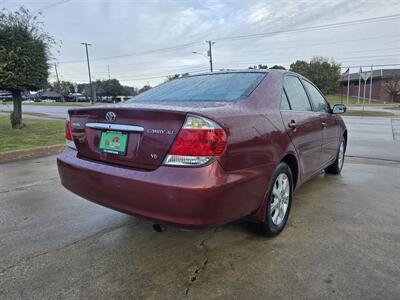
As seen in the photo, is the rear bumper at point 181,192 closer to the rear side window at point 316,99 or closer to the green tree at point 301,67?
the rear side window at point 316,99

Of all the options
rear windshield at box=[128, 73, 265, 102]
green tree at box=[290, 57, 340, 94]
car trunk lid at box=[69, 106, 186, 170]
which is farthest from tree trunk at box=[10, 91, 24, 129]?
green tree at box=[290, 57, 340, 94]

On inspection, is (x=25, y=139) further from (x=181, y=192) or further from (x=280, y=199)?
(x=181, y=192)

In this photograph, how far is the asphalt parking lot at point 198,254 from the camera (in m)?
2.35

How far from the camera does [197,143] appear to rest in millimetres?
2262

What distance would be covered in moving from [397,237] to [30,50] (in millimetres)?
11246

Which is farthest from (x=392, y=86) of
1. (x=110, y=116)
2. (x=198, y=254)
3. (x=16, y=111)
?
(x=110, y=116)

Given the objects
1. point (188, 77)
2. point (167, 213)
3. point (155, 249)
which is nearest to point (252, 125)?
point (167, 213)

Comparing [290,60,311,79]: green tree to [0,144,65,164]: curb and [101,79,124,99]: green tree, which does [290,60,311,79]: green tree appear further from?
[0,144,65,164]: curb

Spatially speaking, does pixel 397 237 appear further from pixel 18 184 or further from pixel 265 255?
pixel 18 184

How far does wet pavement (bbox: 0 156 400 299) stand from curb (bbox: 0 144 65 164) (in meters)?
3.30

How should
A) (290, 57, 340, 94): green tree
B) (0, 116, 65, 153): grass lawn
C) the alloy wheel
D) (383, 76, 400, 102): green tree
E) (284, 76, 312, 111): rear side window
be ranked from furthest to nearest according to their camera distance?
1. (290, 57, 340, 94): green tree
2. (383, 76, 400, 102): green tree
3. (0, 116, 65, 153): grass lawn
4. (284, 76, 312, 111): rear side window
5. the alloy wheel

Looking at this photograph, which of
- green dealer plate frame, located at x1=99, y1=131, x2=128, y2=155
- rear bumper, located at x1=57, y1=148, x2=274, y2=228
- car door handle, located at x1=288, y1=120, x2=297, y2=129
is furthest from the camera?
car door handle, located at x1=288, y1=120, x2=297, y2=129

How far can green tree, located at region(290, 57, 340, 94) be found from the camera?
215 feet

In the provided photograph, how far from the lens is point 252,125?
2.66 metres
